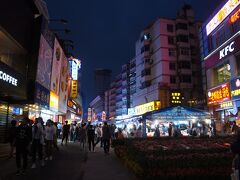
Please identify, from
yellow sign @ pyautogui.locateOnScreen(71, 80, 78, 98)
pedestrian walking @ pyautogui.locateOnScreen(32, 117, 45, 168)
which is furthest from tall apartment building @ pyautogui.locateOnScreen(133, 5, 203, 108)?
pedestrian walking @ pyautogui.locateOnScreen(32, 117, 45, 168)

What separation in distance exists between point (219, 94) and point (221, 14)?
830 centimetres

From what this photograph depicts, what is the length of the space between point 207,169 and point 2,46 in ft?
57.9

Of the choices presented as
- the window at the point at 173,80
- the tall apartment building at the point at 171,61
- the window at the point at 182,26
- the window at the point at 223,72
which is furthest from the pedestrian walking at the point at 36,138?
the window at the point at 182,26

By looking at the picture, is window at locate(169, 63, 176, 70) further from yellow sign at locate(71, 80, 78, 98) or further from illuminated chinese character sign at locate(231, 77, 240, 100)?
illuminated chinese character sign at locate(231, 77, 240, 100)

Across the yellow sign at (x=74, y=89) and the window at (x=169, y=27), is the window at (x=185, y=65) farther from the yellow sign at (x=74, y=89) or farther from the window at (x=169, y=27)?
the yellow sign at (x=74, y=89)

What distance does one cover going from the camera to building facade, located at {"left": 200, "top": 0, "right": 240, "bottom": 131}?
83.7ft

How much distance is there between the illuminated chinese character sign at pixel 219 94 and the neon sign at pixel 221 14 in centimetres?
701

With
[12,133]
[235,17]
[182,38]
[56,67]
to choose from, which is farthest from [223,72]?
[182,38]

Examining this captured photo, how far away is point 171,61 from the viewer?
56.0 meters

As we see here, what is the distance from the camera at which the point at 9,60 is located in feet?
71.6

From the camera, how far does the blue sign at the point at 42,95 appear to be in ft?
70.7

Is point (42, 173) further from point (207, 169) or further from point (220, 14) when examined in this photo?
point (220, 14)

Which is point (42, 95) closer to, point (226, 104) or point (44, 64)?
point (44, 64)

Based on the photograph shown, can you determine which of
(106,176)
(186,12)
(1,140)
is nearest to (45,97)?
(1,140)
